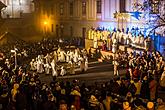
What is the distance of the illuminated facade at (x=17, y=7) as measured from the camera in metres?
71.6

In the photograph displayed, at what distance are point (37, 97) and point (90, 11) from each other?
128ft

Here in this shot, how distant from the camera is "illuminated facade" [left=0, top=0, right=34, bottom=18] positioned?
71644 mm

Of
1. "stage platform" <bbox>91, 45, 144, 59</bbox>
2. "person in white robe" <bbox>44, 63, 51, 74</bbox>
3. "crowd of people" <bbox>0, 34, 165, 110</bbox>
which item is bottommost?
"person in white robe" <bbox>44, 63, 51, 74</bbox>

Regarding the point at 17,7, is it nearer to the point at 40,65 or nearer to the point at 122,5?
the point at 122,5

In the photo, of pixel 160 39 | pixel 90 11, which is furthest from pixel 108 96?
pixel 90 11

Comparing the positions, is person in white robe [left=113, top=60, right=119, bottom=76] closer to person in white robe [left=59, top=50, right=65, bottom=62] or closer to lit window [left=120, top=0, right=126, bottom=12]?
person in white robe [left=59, top=50, right=65, bottom=62]

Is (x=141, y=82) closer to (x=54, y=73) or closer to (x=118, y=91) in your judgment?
(x=118, y=91)

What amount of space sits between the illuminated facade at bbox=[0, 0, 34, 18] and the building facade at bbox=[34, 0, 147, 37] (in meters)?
3.34

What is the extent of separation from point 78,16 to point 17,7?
17.8m

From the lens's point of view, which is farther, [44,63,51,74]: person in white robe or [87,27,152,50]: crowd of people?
[87,27,152,50]: crowd of people

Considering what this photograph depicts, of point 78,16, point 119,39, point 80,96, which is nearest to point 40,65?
point 119,39

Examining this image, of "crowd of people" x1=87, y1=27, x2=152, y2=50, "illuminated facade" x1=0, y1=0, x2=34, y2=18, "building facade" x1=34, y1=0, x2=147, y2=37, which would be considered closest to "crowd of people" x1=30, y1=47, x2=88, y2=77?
"crowd of people" x1=87, y1=27, x2=152, y2=50

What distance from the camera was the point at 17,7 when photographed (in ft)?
238

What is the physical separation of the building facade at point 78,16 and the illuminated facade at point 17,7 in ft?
10.9
